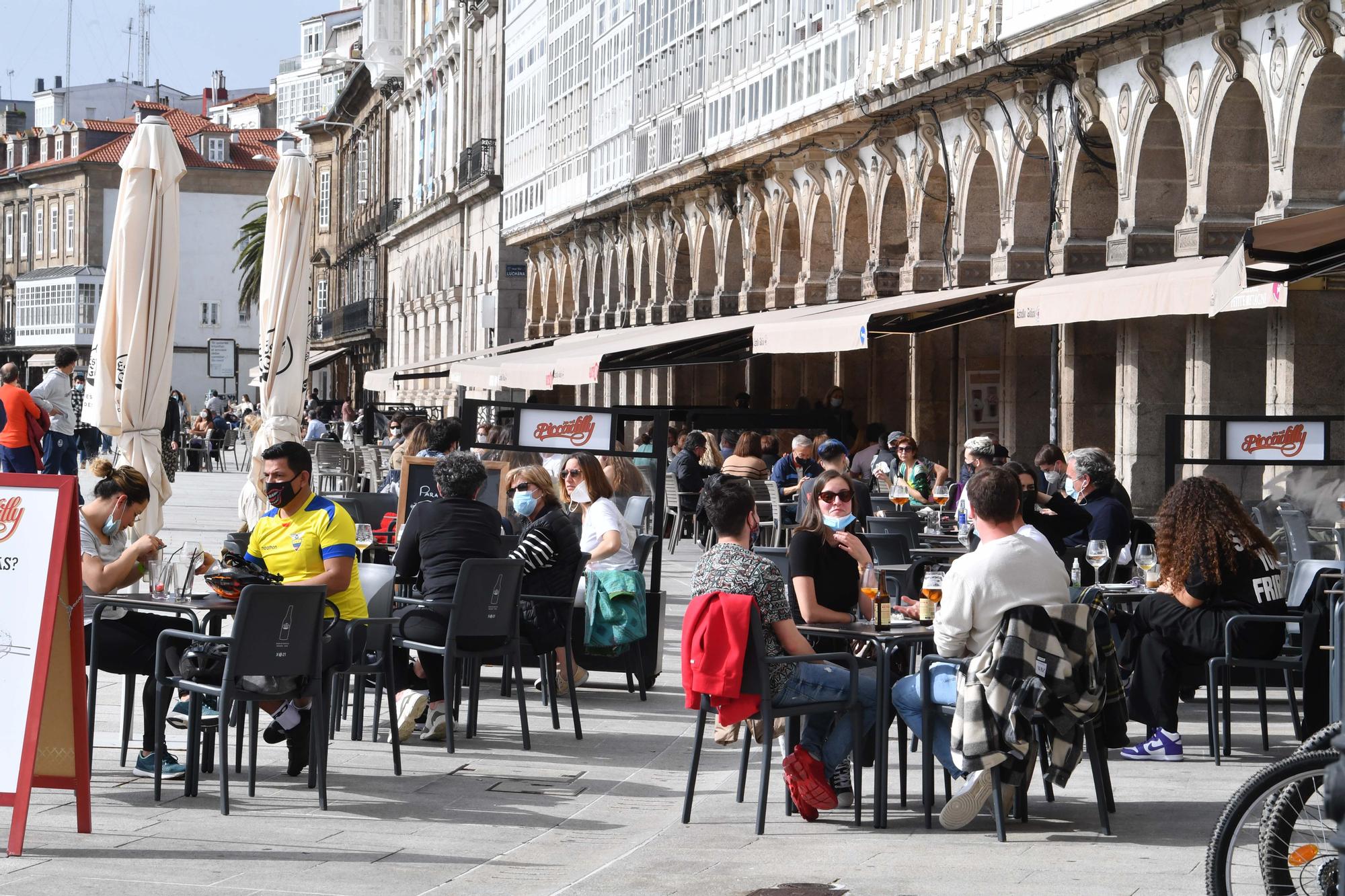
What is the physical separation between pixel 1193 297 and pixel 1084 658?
837cm

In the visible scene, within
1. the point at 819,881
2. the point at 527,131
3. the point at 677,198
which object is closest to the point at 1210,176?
the point at 819,881

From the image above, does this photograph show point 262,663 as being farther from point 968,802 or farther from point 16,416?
point 16,416

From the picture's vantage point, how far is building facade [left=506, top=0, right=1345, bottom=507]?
18.3 metres

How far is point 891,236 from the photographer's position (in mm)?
28453

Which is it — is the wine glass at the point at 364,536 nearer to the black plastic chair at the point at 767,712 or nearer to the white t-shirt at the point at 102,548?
the white t-shirt at the point at 102,548

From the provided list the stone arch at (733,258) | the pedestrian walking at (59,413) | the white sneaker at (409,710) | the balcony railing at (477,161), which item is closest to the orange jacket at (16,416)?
the pedestrian walking at (59,413)

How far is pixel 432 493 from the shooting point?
14086mm

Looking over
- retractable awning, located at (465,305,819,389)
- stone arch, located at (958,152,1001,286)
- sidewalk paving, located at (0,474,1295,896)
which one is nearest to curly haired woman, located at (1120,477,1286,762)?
sidewalk paving, located at (0,474,1295,896)

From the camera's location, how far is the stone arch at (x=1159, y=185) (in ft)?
66.5

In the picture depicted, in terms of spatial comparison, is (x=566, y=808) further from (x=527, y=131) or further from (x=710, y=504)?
(x=527, y=131)

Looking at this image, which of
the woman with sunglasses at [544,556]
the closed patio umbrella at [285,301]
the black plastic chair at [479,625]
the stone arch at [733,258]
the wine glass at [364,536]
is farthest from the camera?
the stone arch at [733,258]

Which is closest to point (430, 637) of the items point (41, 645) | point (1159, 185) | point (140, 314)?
point (41, 645)

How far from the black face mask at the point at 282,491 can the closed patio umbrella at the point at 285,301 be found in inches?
338

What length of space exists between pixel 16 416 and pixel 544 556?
949cm
